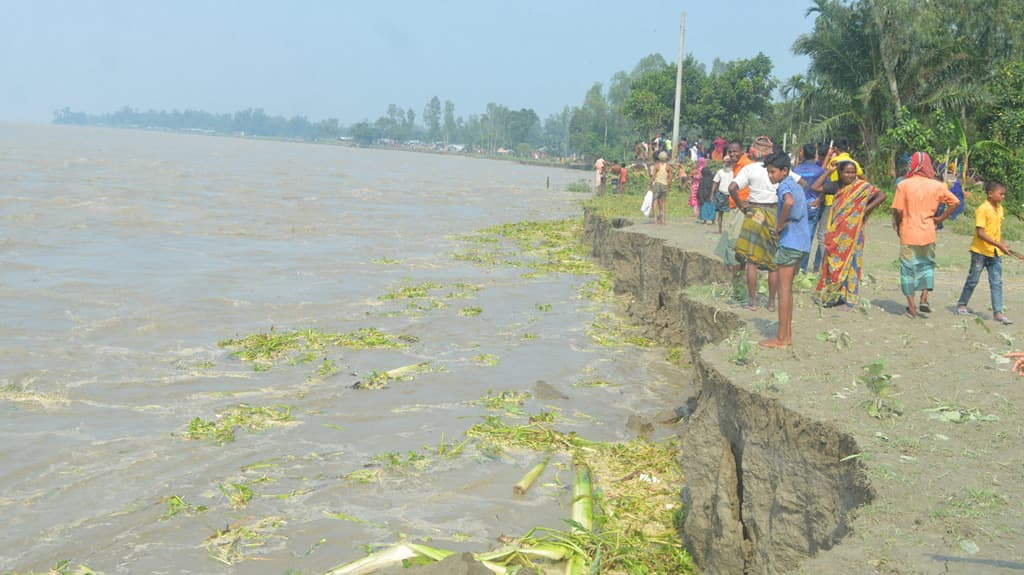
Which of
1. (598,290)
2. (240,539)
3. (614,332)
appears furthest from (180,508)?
(598,290)

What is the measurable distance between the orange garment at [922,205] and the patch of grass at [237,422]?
6.49m

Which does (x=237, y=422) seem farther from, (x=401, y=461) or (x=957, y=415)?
(x=957, y=415)

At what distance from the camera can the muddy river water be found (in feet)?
21.6

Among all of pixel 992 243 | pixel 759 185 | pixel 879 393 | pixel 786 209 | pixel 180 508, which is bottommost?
pixel 180 508

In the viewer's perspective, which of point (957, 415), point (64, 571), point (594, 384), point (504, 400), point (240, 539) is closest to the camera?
point (957, 415)

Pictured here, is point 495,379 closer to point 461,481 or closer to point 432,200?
point 461,481

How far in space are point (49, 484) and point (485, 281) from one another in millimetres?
11506

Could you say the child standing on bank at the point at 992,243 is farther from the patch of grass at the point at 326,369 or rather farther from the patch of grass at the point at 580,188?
the patch of grass at the point at 580,188

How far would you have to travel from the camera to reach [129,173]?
165ft

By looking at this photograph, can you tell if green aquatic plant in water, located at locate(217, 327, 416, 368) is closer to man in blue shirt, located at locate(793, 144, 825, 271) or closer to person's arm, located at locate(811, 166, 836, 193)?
man in blue shirt, located at locate(793, 144, 825, 271)

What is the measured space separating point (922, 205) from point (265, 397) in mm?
7160

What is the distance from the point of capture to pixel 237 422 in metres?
8.75

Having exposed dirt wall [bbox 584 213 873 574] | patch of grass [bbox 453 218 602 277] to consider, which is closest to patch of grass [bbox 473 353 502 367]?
exposed dirt wall [bbox 584 213 873 574]

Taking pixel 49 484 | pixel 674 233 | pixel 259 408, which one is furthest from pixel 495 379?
pixel 674 233
